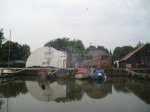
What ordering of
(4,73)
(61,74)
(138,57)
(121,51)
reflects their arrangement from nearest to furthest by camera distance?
(61,74) → (4,73) → (138,57) → (121,51)

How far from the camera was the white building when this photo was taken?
171 feet

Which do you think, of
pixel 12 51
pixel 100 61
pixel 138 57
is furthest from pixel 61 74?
pixel 12 51

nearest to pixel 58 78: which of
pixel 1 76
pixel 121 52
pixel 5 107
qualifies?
pixel 1 76

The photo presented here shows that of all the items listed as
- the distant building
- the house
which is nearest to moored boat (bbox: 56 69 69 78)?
the distant building

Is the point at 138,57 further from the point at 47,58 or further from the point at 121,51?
the point at 121,51

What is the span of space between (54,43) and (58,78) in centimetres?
6620

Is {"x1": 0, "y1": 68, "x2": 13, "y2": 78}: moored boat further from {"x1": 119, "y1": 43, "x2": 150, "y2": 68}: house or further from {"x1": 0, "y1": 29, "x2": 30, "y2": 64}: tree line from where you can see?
{"x1": 119, "y1": 43, "x2": 150, "y2": 68}: house

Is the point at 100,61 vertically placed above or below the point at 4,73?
above

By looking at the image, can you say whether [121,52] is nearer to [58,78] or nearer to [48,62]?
[48,62]

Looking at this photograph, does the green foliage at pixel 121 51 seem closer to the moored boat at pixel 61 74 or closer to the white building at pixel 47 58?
the white building at pixel 47 58

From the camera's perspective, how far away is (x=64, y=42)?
336ft

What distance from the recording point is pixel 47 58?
52.5 m

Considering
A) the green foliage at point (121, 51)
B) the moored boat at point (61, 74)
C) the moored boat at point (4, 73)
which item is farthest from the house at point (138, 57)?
the green foliage at point (121, 51)

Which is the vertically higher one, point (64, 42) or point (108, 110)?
point (64, 42)
